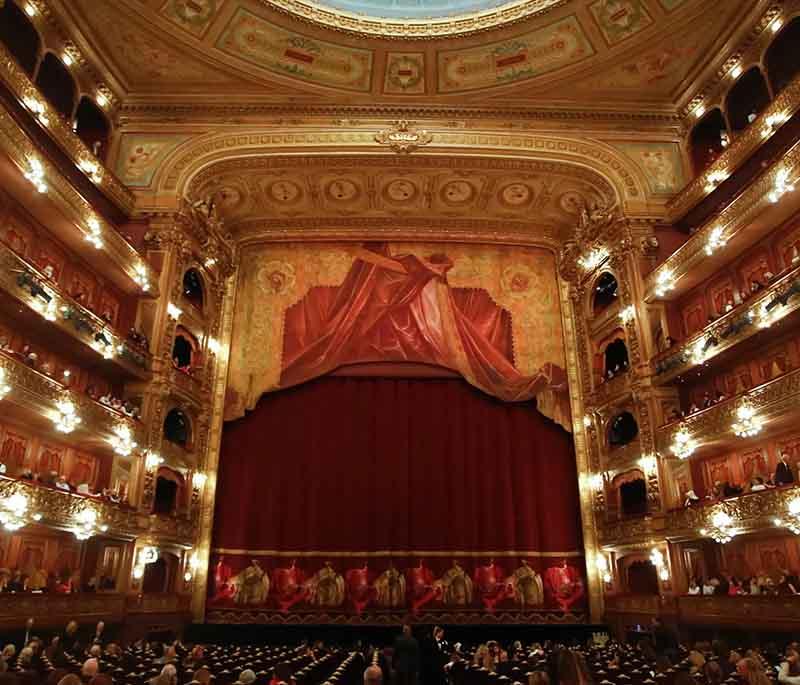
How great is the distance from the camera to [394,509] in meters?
18.9

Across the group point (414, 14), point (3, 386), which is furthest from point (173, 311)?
point (414, 14)

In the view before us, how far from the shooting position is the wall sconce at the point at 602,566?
1738 centimetres

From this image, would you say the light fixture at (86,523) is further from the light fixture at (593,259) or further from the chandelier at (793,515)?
the light fixture at (593,259)

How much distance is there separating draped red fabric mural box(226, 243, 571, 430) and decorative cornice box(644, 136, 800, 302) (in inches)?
191

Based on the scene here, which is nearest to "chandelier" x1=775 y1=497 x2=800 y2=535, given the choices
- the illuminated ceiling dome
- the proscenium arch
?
the proscenium arch

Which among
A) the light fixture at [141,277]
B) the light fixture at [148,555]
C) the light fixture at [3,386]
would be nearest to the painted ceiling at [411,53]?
→ the light fixture at [141,277]

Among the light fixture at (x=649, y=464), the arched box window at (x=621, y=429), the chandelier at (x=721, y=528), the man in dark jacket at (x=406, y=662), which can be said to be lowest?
the man in dark jacket at (x=406, y=662)

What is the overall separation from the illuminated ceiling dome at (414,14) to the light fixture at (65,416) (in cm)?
1152

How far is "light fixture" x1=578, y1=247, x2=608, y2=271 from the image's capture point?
19133mm

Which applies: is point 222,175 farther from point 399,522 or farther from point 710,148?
point 710,148

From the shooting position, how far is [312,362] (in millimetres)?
20109

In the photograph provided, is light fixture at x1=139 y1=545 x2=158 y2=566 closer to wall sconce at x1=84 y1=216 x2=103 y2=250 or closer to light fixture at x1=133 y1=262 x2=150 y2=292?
light fixture at x1=133 y1=262 x2=150 y2=292

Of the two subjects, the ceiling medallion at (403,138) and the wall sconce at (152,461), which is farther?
the ceiling medallion at (403,138)

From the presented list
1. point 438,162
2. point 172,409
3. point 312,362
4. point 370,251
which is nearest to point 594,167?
point 438,162
